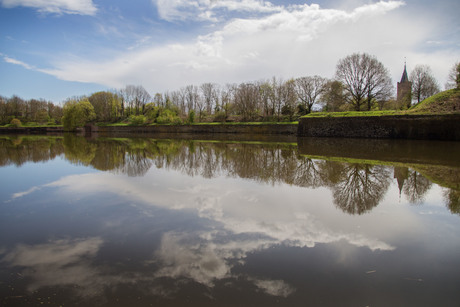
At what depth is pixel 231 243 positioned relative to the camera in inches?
155

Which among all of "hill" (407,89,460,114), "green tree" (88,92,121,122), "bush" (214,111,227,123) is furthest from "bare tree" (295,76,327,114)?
"green tree" (88,92,121,122)

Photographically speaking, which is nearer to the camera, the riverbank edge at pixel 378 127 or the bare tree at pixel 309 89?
the riverbank edge at pixel 378 127

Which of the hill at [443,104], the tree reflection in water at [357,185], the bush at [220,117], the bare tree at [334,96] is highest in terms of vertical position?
the bare tree at [334,96]

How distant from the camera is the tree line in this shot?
38.7 meters

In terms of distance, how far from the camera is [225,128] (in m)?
48.6

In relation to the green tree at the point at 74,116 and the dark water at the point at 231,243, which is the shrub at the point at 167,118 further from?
the dark water at the point at 231,243

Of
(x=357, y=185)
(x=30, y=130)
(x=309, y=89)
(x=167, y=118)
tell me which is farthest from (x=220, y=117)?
(x=357, y=185)

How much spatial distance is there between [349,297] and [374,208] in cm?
352

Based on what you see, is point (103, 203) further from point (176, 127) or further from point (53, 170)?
point (176, 127)

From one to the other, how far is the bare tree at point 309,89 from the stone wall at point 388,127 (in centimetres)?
1801

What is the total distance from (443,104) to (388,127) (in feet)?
16.0

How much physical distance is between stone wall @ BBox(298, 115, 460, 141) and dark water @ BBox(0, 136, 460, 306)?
18.9 meters

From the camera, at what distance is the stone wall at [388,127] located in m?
22.4

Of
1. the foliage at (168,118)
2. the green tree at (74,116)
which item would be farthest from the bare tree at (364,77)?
the green tree at (74,116)
